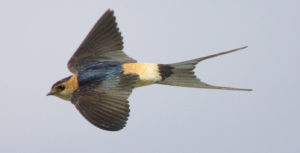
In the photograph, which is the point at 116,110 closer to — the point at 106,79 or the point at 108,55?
the point at 106,79

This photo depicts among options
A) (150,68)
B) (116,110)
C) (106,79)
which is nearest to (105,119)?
(116,110)

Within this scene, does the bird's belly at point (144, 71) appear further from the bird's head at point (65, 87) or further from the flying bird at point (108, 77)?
the bird's head at point (65, 87)

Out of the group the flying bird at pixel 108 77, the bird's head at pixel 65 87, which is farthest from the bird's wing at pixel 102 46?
the bird's head at pixel 65 87

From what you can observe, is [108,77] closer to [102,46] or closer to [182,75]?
[102,46]

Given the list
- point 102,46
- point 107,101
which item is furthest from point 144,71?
point 107,101

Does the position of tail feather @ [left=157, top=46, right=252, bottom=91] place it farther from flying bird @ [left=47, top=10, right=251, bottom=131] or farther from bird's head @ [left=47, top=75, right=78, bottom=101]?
bird's head @ [left=47, top=75, right=78, bottom=101]
